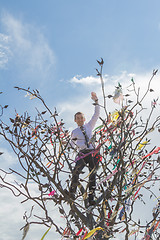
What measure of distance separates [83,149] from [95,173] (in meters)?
0.41

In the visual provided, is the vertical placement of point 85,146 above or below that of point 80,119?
below

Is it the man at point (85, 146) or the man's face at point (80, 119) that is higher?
the man's face at point (80, 119)

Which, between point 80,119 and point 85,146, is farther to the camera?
point 80,119

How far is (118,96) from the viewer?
3.14 m

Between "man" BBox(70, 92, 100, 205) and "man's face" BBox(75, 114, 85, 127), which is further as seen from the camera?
"man's face" BBox(75, 114, 85, 127)

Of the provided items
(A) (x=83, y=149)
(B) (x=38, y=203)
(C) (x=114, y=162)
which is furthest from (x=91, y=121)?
(B) (x=38, y=203)

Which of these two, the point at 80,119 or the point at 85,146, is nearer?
the point at 85,146

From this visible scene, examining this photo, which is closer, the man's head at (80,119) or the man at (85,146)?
the man at (85,146)

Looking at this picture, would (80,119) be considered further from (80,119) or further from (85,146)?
(85,146)

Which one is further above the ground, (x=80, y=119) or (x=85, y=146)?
(x=80, y=119)

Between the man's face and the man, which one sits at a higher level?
the man's face

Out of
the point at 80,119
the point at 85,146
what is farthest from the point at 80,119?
the point at 85,146

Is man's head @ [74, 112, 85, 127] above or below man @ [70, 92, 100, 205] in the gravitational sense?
above

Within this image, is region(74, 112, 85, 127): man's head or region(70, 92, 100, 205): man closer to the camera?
region(70, 92, 100, 205): man
